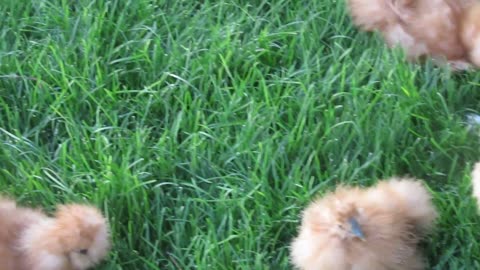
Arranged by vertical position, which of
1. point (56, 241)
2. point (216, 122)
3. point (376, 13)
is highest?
point (376, 13)

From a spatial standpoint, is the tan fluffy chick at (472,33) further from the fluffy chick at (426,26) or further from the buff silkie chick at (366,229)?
the buff silkie chick at (366,229)

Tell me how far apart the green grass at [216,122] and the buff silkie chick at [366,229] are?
3.2 inches

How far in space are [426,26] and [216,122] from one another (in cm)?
58

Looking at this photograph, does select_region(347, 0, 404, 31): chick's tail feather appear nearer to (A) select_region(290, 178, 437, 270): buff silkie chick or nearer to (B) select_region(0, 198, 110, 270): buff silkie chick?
(A) select_region(290, 178, 437, 270): buff silkie chick

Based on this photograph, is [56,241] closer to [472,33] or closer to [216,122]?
[216,122]

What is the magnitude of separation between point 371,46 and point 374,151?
0.41 m

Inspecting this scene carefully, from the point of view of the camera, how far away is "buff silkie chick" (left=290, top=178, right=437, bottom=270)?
159cm

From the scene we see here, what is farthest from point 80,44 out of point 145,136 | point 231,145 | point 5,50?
point 231,145

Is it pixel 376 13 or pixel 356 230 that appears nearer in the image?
pixel 356 230

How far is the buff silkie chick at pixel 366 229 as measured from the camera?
1.59 m

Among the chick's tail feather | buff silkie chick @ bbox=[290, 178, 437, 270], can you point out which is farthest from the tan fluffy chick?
buff silkie chick @ bbox=[290, 178, 437, 270]

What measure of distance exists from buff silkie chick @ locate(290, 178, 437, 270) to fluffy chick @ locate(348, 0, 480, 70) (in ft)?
1.74

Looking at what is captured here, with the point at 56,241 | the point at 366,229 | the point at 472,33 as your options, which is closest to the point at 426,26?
the point at 472,33

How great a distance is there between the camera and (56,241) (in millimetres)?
1638
